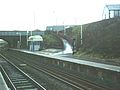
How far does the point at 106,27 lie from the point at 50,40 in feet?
142

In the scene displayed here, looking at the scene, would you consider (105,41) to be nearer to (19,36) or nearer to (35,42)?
(35,42)

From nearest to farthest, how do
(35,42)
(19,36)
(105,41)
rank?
(105,41) < (35,42) < (19,36)

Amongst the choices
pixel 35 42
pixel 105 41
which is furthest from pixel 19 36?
pixel 105 41

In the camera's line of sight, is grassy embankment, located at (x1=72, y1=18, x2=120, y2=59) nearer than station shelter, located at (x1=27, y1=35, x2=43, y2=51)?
Yes

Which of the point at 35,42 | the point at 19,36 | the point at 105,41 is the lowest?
the point at 35,42

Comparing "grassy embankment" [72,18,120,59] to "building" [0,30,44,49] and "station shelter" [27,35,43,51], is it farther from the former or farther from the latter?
"building" [0,30,44,49]

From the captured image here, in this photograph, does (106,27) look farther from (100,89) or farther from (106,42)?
(100,89)

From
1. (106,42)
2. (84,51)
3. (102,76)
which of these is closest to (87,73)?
(102,76)

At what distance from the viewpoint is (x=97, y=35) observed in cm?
6544

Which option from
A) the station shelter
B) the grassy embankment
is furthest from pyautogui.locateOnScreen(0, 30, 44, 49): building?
the grassy embankment

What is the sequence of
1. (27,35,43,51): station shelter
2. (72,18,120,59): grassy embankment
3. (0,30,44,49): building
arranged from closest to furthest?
(72,18,120,59): grassy embankment
(27,35,43,51): station shelter
(0,30,44,49): building

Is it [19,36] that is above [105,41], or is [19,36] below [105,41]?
above

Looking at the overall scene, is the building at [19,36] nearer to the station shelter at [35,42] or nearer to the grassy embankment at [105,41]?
the station shelter at [35,42]

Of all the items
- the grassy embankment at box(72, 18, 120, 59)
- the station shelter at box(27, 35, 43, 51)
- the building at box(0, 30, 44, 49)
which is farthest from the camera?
the building at box(0, 30, 44, 49)
